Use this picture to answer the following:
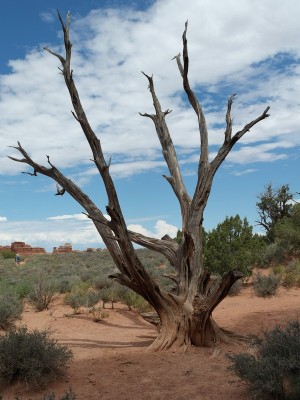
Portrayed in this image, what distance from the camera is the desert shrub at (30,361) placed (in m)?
6.59

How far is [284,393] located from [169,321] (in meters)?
3.96

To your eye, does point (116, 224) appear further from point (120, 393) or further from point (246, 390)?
point (246, 390)

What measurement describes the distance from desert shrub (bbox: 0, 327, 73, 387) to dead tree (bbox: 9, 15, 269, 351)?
7.01ft

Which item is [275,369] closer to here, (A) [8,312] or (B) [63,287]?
(A) [8,312]

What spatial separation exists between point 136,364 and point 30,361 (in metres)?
1.79

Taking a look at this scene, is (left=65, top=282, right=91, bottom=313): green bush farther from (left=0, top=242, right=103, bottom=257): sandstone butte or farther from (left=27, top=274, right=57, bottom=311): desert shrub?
(left=0, top=242, right=103, bottom=257): sandstone butte

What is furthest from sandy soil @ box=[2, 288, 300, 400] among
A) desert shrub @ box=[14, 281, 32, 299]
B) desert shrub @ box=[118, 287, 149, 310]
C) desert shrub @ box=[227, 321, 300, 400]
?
desert shrub @ box=[14, 281, 32, 299]

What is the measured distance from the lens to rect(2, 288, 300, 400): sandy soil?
6148 millimetres

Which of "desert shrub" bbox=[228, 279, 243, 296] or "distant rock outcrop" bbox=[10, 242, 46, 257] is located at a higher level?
"distant rock outcrop" bbox=[10, 242, 46, 257]

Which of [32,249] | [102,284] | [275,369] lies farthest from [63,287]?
[32,249]

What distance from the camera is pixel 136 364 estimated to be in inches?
297

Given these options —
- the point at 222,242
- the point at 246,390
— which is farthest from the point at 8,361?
the point at 222,242

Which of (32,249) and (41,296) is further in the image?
(32,249)

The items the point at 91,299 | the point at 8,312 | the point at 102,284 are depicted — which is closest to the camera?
the point at 8,312
